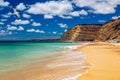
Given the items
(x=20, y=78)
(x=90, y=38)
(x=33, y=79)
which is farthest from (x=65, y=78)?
(x=90, y=38)

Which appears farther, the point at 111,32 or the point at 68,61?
the point at 111,32

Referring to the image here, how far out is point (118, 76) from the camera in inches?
411

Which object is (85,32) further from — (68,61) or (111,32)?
(68,61)

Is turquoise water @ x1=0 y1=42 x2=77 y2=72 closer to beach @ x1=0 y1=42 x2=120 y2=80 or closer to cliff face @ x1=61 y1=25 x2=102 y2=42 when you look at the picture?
beach @ x1=0 y1=42 x2=120 y2=80

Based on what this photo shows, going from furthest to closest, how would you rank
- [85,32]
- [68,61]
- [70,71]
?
[85,32]
[68,61]
[70,71]

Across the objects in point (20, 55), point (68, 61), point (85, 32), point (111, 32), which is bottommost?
point (68, 61)

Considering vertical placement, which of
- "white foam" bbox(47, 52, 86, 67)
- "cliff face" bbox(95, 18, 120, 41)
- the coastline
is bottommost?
"white foam" bbox(47, 52, 86, 67)

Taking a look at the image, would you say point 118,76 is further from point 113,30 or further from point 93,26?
point 93,26

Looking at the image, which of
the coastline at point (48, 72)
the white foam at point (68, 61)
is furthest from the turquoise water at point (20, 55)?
the white foam at point (68, 61)

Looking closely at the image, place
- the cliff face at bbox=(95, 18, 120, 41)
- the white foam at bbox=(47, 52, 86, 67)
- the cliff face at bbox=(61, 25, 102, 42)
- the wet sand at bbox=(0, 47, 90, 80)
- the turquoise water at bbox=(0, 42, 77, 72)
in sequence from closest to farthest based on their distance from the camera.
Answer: the wet sand at bbox=(0, 47, 90, 80) → the white foam at bbox=(47, 52, 86, 67) → the turquoise water at bbox=(0, 42, 77, 72) → the cliff face at bbox=(95, 18, 120, 41) → the cliff face at bbox=(61, 25, 102, 42)

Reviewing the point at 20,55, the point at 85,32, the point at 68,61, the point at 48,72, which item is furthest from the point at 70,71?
the point at 85,32

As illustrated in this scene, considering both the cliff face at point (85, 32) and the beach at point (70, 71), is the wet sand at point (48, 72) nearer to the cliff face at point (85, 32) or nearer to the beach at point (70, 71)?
the beach at point (70, 71)

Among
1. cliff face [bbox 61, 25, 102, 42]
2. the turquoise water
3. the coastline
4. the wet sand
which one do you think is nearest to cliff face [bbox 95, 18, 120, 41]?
cliff face [bbox 61, 25, 102, 42]

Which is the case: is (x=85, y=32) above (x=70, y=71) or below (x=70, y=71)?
above
